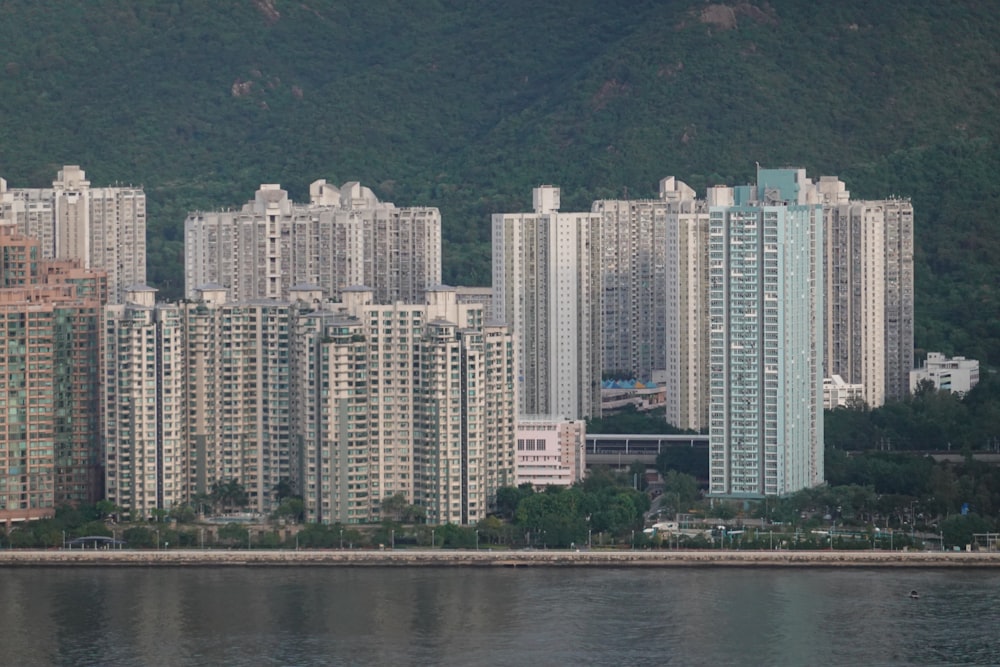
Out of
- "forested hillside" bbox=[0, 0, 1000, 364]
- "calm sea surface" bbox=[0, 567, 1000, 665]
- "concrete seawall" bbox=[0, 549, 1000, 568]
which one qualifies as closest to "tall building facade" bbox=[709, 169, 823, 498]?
"concrete seawall" bbox=[0, 549, 1000, 568]

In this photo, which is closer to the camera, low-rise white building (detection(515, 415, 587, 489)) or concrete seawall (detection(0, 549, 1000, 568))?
concrete seawall (detection(0, 549, 1000, 568))

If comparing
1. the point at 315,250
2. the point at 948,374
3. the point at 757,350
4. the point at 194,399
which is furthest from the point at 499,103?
the point at 194,399

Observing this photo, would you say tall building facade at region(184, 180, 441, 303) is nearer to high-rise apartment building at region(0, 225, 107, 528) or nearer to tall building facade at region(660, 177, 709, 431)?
tall building facade at region(660, 177, 709, 431)

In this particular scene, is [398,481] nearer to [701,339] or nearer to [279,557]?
[279,557]

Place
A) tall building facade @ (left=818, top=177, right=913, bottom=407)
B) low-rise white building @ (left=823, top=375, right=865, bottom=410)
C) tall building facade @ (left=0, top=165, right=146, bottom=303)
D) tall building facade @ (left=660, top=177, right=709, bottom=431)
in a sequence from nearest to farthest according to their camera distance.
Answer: tall building facade @ (left=660, top=177, right=709, bottom=431), low-rise white building @ (left=823, top=375, right=865, bottom=410), tall building facade @ (left=818, top=177, right=913, bottom=407), tall building facade @ (left=0, top=165, right=146, bottom=303)

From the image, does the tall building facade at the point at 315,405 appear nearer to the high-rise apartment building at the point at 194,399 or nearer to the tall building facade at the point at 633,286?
the high-rise apartment building at the point at 194,399

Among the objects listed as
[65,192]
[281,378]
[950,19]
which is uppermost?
[950,19]

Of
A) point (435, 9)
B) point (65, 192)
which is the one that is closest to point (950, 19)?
point (435, 9)
